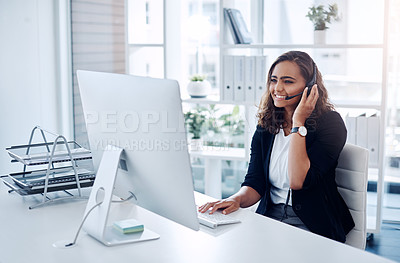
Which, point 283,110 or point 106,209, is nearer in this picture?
point 106,209

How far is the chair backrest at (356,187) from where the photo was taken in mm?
2027

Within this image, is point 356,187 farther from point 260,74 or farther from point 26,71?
point 26,71

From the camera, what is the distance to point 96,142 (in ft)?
6.15

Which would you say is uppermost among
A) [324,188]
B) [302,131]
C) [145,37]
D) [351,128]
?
[145,37]

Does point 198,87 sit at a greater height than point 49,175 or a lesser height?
greater

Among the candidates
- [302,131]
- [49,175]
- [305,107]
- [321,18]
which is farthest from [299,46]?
[49,175]

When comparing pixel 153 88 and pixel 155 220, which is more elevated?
pixel 153 88

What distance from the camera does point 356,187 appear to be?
2039 mm

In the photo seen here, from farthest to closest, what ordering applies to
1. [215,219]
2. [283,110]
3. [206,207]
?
[283,110] → [206,207] → [215,219]

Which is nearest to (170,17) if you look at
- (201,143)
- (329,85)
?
(201,143)

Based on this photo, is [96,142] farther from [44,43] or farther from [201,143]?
[44,43]

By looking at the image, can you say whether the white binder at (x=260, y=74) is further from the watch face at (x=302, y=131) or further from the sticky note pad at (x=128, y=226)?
the sticky note pad at (x=128, y=226)

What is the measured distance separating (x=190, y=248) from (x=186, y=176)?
0.90 ft

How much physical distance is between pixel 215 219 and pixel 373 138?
1907 millimetres
